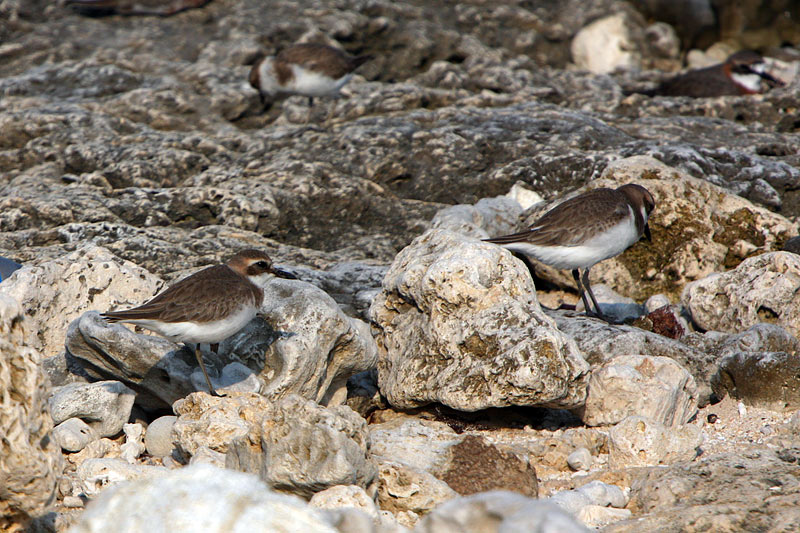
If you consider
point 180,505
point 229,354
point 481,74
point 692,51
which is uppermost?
point 180,505

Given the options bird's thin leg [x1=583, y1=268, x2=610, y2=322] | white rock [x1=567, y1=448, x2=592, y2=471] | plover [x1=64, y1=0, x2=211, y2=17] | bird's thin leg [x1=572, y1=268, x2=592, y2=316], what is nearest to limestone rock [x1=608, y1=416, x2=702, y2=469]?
white rock [x1=567, y1=448, x2=592, y2=471]

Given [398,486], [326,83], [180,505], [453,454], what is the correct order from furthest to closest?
[326,83], [453,454], [398,486], [180,505]

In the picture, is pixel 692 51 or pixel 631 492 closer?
pixel 631 492

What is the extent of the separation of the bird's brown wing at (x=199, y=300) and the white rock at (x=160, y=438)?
2.88ft

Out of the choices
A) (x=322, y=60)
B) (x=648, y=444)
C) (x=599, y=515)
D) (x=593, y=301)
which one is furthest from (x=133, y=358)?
(x=322, y=60)

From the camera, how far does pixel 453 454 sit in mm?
6254

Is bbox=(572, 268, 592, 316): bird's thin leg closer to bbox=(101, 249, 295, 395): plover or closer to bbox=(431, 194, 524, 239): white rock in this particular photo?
bbox=(431, 194, 524, 239): white rock

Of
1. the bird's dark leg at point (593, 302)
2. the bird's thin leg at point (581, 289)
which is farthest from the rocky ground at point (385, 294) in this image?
the bird's thin leg at point (581, 289)

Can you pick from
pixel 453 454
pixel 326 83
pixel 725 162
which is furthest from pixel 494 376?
pixel 326 83

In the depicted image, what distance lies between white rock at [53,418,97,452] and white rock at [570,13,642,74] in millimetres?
15939

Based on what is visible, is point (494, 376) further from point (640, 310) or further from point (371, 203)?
point (371, 203)

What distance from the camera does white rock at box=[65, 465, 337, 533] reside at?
10.4ft

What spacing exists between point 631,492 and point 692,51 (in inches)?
702

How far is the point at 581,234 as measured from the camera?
28.8 ft
